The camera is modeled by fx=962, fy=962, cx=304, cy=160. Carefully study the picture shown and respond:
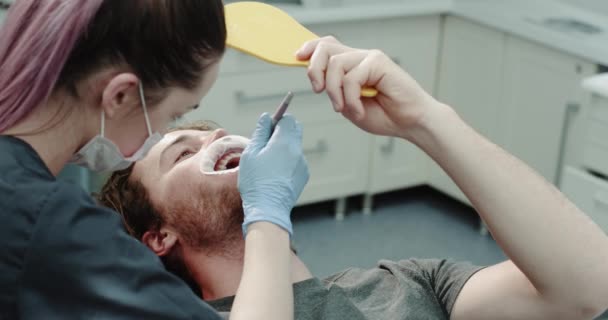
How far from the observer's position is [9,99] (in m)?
1.25

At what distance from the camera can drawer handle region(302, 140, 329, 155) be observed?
3.57 meters

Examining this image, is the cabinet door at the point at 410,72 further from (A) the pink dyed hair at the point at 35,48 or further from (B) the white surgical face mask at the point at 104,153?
(A) the pink dyed hair at the point at 35,48

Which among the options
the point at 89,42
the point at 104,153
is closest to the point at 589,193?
the point at 104,153

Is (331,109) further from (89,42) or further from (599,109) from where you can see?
(89,42)

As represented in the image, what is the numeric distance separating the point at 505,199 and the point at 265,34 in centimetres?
47

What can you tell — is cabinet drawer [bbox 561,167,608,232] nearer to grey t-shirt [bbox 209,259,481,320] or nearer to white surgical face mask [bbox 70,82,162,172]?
grey t-shirt [bbox 209,259,481,320]

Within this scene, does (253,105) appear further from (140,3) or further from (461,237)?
(140,3)

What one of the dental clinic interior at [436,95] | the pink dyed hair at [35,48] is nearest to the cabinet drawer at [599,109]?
the dental clinic interior at [436,95]

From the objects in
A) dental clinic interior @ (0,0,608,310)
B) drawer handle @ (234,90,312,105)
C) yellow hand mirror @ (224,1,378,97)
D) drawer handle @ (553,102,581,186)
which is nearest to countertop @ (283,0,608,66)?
dental clinic interior @ (0,0,608,310)

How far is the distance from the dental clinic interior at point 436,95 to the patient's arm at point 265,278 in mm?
1707

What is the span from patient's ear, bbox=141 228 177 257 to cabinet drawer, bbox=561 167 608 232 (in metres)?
1.56

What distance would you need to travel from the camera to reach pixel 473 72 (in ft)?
11.9

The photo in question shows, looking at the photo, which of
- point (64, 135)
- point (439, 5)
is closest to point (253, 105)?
point (439, 5)

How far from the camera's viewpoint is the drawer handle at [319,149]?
11.7 ft
